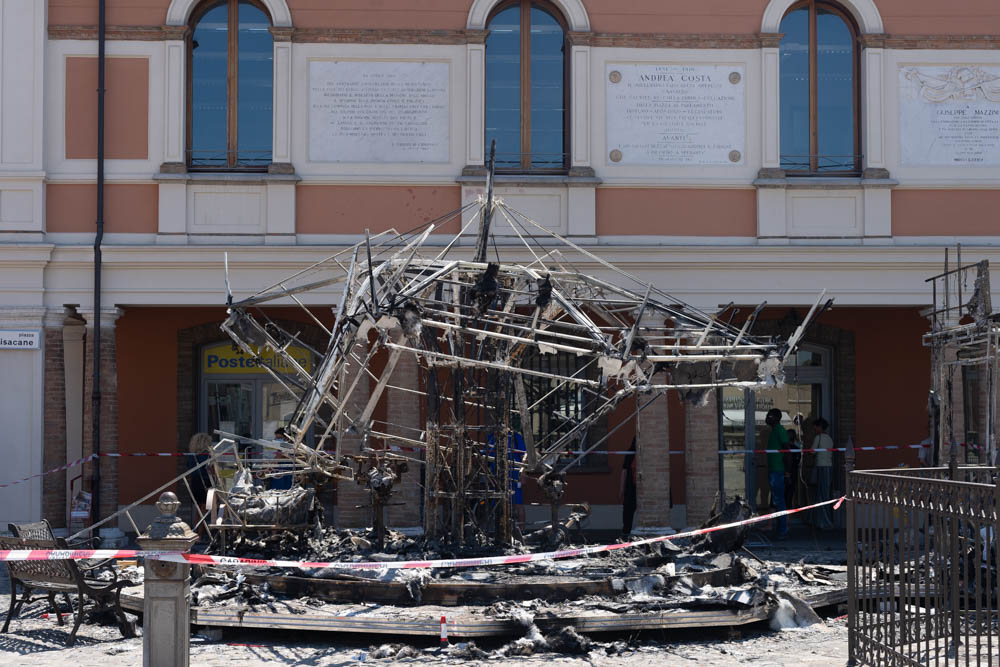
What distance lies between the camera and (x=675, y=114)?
16.7 metres

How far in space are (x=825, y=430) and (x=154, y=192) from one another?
10.2m

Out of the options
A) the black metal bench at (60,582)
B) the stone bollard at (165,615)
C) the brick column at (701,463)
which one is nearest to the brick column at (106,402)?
the black metal bench at (60,582)

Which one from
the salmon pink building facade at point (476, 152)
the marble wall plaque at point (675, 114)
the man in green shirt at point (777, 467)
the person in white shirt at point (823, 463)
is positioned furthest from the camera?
the person in white shirt at point (823, 463)

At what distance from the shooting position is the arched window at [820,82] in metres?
17.1

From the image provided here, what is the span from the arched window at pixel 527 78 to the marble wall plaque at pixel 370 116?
933mm

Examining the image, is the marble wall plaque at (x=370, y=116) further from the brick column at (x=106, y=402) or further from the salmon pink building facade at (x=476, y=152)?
the brick column at (x=106, y=402)

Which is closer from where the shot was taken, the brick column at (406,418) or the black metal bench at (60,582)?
the black metal bench at (60,582)

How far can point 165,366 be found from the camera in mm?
18391

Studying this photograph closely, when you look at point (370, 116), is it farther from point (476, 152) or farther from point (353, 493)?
point (353, 493)

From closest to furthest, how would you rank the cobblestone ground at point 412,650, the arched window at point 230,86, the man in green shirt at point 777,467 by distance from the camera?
1. the cobblestone ground at point 412,650
2. the arched window at point 230,86
3. the man in green shirt at point 777,467

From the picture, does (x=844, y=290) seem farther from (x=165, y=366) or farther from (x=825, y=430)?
(x=165, y=366)

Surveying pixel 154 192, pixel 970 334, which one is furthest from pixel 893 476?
pixel 154 192

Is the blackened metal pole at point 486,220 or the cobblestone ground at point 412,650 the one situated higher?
the blackened metal pole at point 486,220

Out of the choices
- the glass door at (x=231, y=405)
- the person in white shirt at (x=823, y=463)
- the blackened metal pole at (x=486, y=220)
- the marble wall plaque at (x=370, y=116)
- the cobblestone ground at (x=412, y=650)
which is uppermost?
the marble wall plaque at (x=370, y=116)
